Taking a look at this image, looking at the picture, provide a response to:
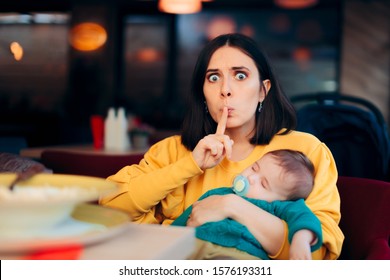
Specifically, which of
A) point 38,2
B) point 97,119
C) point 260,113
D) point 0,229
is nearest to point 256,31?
point 38,2

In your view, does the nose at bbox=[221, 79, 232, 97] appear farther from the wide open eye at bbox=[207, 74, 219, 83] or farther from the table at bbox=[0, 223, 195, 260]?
the table at bbox=[0, 223, 195, 260]

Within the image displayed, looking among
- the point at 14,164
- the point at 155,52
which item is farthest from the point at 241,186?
the point at 155,52

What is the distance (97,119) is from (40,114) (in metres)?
3.75

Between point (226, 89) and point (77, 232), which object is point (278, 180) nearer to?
point (226, 89)

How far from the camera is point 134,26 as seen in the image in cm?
733

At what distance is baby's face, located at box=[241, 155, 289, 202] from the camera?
1383 millimetres

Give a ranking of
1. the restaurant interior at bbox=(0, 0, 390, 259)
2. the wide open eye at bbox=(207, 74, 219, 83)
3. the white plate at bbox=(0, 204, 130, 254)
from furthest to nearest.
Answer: the restaurant interior at bbox=(0, 0, 390, 259), the wide open eye at bbox=(207, 74, 219, 83), the white plate at bbox=(0, 204, 130, 254)

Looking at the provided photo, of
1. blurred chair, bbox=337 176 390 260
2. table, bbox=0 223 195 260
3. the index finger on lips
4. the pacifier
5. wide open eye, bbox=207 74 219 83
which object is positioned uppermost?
wide open eye, bbox=207 74 219 83

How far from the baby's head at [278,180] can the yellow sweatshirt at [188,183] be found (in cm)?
4

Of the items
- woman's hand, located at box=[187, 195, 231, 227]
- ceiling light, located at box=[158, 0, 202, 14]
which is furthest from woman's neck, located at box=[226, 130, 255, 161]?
ceiling light, located at box=[158, 0, 202, 14]

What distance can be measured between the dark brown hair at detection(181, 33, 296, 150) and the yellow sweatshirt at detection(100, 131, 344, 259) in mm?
35

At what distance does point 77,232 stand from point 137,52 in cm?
668

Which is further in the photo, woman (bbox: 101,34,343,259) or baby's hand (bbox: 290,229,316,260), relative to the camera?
woman (bbox: 101,34,343,259)
